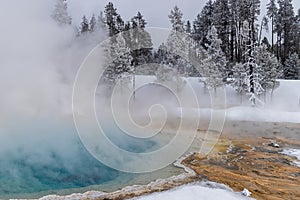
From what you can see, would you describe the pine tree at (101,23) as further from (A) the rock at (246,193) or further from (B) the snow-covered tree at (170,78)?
(A) the rock at (246,193)

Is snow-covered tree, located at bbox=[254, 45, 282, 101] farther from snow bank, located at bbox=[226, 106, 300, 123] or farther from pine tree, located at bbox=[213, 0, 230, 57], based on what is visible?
pine tree, located at bbox=[213, 0, 230, 57]

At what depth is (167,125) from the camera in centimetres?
2166

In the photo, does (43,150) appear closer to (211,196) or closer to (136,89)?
(211,196)

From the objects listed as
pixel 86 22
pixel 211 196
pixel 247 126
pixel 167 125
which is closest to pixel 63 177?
pixel 211 196

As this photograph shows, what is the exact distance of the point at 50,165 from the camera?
38.0 feet

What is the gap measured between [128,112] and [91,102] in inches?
142

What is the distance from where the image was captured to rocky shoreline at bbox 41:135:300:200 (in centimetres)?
878

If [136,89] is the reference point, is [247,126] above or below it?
below

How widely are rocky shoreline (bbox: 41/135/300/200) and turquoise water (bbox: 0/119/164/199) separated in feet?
3.71

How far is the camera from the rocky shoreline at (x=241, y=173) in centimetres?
878

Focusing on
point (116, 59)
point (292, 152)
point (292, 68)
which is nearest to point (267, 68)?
point (292, 68)

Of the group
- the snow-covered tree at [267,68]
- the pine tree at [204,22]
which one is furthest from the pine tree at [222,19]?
the snow-covered tree at [267,68]

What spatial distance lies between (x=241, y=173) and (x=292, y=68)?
29499 millimetres

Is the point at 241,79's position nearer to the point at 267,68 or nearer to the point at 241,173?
the point at 267,68
